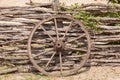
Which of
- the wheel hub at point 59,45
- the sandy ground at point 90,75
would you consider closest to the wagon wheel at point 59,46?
the wheel hub at point 59,45

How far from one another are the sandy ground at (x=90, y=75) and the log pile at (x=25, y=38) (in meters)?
0.14

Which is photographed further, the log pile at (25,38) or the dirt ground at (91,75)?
the log pile at (25,38)

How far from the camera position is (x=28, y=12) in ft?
27.0

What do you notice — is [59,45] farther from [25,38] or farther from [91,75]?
[91,75]

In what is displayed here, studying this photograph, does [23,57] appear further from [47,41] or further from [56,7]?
[56,7]

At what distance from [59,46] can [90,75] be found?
98cm

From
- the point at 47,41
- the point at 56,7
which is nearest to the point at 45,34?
the point at 47,41

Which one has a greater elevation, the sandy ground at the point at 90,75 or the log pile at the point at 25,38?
the log pile at the point at 25,38

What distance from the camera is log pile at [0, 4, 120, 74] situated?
8250 millimetres

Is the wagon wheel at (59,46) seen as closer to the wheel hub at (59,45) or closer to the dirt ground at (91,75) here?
the wheel hub at (59,45)

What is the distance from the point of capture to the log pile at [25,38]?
8.25m

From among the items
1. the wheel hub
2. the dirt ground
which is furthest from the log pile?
the wheel hub

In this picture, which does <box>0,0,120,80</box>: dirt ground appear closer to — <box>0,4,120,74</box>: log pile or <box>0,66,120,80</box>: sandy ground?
<box>0,66,120,80</box>: sandy ground

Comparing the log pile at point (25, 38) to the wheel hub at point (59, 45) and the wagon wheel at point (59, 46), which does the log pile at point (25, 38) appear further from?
the wheel hub at point (59, 45)
